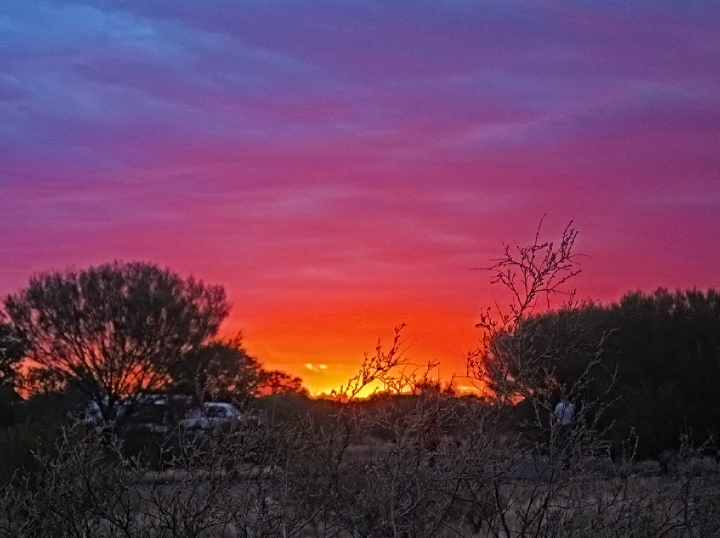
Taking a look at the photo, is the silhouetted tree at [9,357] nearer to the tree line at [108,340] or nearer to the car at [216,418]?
the tree line at [108,340]

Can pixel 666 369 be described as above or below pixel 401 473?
above

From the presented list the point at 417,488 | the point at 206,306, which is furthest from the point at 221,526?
the point at 206,306

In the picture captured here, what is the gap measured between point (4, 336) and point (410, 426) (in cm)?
3406

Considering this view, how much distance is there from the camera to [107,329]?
37500 millimetres

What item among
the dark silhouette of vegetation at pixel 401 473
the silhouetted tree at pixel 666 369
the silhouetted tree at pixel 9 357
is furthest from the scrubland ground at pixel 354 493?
the silhouetted tree at pixel 9 357

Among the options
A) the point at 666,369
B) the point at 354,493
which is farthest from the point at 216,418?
the point at 666,369

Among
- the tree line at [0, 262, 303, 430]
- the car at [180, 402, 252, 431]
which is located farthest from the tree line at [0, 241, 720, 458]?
the car at [180, 402, 252, 431]

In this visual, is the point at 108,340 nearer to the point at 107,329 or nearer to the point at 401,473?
the point at 107,329

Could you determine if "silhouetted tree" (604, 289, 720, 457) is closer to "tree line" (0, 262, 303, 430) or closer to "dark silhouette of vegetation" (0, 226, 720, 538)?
"tree line" (0, 262, 303, 430)

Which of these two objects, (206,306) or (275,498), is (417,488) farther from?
(206,306)

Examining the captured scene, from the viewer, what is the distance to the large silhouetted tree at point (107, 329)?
3722 cm

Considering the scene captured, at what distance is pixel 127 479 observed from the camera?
7027 mm

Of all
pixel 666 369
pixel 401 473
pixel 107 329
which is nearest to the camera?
pixel 401 473

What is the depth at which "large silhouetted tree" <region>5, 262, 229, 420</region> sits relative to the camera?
122 ft
